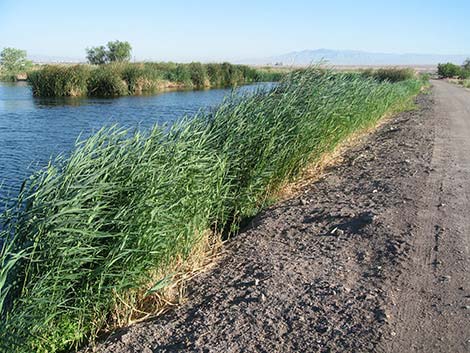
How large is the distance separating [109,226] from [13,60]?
7186cm

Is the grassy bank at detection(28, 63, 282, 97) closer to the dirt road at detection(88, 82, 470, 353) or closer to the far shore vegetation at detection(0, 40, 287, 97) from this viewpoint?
the far shore vegetation at detection(0, 40, 287, 97)

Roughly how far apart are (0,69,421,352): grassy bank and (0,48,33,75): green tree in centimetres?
6679

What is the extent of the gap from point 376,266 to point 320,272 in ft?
1.97

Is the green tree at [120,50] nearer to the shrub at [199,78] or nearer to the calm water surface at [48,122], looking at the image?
the shrub at [199,78]

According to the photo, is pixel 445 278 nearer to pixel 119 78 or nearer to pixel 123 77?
pixel 119 78

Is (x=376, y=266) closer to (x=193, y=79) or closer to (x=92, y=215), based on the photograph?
(x=92, y=215)

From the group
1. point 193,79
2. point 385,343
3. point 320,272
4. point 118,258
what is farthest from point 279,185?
point 193,79

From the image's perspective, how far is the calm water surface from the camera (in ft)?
39.2

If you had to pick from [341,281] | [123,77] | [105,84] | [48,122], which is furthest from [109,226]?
[123,77]

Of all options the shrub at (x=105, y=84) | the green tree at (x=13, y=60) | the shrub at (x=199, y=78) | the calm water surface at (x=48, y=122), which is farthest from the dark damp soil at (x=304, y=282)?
the green tree at (x=13, y=60)

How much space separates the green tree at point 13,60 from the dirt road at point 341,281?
67493 mm

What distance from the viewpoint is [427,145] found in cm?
1162

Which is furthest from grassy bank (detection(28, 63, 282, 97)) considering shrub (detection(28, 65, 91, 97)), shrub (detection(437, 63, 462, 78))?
shrub (detection(437, 63, 462, 78))

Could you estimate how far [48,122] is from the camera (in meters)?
21.0
